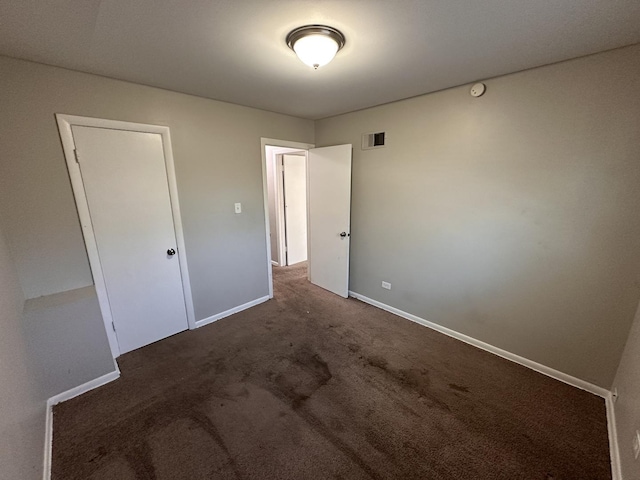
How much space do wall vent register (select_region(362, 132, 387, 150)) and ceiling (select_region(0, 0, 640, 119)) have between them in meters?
0.76

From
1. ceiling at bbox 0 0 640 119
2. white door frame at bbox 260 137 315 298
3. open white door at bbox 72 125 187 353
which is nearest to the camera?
ceiling at bbox 0 0 640 119

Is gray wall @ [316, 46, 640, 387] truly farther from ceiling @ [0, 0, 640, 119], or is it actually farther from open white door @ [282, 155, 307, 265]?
open white door @ [282, 155, 307, 265]

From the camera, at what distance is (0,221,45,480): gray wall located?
3.58 feet

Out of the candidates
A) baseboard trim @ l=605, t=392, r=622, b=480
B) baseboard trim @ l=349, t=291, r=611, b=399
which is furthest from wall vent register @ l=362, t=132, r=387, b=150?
baseboard trim @ l=605, t=392, r=622, b=480

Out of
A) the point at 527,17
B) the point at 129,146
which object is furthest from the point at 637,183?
the point at 129,146

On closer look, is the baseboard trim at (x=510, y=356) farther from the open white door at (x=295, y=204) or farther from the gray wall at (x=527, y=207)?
the open white door at (x=295, y=204)

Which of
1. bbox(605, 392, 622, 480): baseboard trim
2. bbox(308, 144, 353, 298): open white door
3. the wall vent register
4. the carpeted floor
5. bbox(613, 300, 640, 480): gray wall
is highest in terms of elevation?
the wall vent register

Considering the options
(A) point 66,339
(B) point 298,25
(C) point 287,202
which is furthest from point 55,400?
(C) point 287,202

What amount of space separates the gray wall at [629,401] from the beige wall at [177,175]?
3232mm

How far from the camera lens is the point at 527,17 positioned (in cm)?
130

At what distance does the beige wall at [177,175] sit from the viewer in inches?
70.3

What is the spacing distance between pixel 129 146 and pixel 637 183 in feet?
12.4

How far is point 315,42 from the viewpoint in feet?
4.73

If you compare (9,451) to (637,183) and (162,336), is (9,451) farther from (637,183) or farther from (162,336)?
(637,183)
